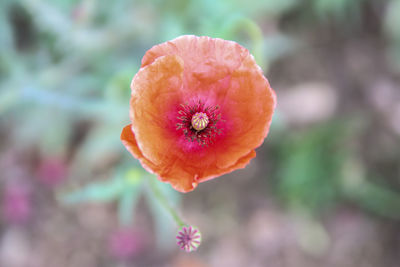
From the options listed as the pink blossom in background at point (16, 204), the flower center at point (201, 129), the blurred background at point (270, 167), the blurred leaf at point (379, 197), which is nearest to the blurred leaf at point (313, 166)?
the blurred background at point (270, 167)

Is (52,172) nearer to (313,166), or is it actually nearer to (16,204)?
(16,204)

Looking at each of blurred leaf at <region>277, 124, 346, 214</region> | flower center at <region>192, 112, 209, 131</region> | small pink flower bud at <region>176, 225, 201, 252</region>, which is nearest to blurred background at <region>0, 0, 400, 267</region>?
blurred leaf at <region>277, 124, 346, 214</region>

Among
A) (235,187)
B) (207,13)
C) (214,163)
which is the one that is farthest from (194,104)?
(235,187)

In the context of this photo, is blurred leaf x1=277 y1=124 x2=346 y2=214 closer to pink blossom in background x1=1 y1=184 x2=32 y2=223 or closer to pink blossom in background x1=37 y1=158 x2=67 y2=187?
pink blossom in background x1=37 y1=158 x2=67 y2=187

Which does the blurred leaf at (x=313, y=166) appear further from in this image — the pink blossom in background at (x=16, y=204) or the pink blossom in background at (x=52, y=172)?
the pink blossom in background at (x=16, y=204)

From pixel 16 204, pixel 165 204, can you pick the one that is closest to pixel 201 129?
pixel 165 204

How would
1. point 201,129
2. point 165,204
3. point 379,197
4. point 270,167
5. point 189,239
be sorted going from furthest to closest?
point 270,167 → point 379,197 → point 201,129 → point 165,204 → point 189,239
